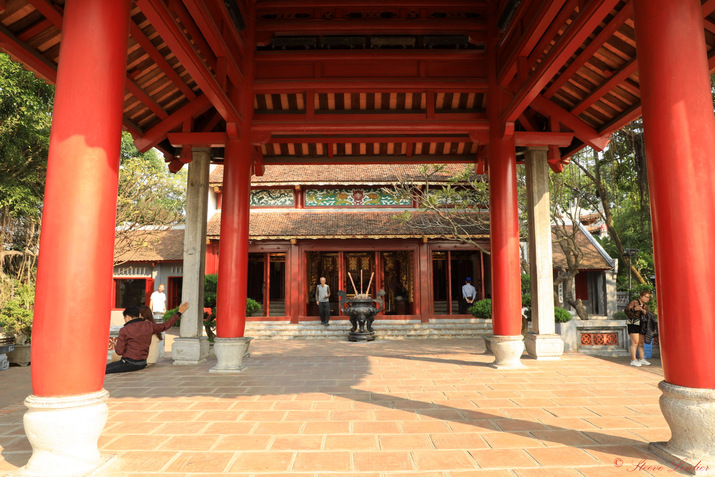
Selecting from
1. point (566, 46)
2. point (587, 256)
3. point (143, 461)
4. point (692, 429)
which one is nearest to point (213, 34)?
point (566, 46)

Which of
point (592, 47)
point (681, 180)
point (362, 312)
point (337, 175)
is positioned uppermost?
point (337, 175)

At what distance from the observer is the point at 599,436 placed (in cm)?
335

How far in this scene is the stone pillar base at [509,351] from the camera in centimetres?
634

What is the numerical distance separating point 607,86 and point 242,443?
6317mm

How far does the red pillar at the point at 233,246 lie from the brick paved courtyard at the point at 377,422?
0.81 meters

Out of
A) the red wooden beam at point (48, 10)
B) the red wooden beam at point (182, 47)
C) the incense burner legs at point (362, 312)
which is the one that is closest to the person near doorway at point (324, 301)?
the incense burner legs at point (362, 312)

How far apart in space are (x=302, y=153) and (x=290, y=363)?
4.07 metres

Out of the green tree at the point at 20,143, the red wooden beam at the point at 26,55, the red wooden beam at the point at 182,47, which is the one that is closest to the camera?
the red wooden beam at the point at 182,47

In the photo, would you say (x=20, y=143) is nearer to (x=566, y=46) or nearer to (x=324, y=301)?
(x=324, y=301)

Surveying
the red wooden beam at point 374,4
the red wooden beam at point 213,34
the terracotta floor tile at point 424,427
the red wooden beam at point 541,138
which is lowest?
the terracotta floor tile at point 424,427

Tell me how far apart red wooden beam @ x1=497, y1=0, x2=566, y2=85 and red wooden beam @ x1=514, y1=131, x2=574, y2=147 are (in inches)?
38.5

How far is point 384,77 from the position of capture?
672cm

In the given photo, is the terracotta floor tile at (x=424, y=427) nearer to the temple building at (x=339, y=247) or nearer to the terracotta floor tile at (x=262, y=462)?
the terracotta floor tile at (x=262, y=462)

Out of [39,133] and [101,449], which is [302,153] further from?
[39,133]
